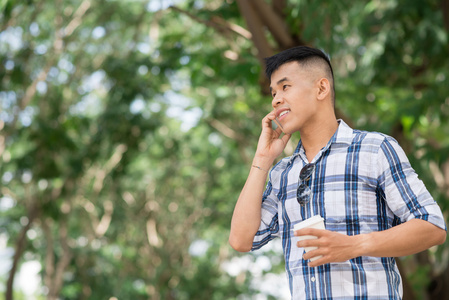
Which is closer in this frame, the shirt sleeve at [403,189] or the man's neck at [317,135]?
the shirt sleeve at [403,189]

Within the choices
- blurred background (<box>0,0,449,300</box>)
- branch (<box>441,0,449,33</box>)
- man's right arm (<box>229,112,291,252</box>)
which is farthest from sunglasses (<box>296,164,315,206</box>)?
branch (<box>441,0,449,33</box>)

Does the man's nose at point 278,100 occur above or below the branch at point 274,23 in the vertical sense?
below

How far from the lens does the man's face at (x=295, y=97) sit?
87.5 inches

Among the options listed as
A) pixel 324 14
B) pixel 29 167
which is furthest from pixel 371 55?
pixel 29 167

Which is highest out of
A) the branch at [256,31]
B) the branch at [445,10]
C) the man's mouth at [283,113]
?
the branch at [445,10]

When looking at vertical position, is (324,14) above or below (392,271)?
above

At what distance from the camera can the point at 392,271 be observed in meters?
2.05

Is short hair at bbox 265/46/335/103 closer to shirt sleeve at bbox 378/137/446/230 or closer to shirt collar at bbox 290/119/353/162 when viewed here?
shirt collar at bbox 290/119/353/162

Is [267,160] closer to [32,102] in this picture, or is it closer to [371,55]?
[371,55]

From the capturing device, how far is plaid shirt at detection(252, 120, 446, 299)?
77.1 inches

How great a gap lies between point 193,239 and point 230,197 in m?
4.16

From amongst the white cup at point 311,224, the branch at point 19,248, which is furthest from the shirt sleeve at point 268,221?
the branch at point 19,248

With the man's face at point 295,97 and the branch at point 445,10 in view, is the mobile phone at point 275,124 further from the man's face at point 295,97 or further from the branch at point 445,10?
the branch at point 445,10

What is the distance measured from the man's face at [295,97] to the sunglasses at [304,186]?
0.16 m
